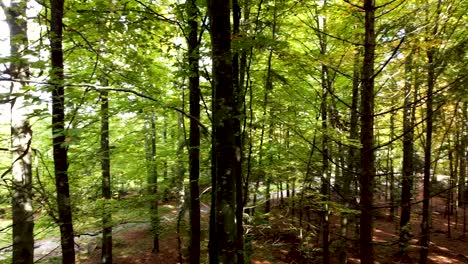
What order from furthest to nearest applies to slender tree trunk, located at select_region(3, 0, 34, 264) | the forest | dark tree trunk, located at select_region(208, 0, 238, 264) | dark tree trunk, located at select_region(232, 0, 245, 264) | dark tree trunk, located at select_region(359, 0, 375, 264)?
dark tree trunk, located at select_region(232, 0, 245, 264), slender tree trunk, located at select_region(3, 0, 34, 264), dark tree trunk, located at select_region(359, 0, 375, 264), the forest, dark tree trunk, located at select_region(208, 0, 238, 264)

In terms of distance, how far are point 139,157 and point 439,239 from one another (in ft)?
58.4

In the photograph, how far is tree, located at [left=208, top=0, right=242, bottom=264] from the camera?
3.55m

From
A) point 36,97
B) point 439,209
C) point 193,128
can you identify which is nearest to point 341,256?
point 193,128

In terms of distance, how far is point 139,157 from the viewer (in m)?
15.6

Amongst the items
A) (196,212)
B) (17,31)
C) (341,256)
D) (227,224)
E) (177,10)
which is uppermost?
(177,10)

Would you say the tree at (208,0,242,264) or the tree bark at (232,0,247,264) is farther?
the tree bark at (232,0,247,264)

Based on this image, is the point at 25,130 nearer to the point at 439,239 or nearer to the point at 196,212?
the point at 196,212

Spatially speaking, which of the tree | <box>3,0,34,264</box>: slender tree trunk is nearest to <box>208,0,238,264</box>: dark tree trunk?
the tree

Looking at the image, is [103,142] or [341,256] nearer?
[341,256]

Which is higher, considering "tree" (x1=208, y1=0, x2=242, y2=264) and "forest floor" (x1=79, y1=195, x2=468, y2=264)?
"tree" (x1=208, y1=0, x2=242, y2=264)

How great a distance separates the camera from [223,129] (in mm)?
3592

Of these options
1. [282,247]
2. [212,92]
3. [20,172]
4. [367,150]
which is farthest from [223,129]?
[282,247]

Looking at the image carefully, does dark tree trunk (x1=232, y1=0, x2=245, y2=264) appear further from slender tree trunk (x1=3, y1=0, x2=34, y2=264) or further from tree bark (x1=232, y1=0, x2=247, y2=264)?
slender tree trunk (x1=3, y1=0, x2=34, y2=264)

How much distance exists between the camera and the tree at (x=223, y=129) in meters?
3.55
